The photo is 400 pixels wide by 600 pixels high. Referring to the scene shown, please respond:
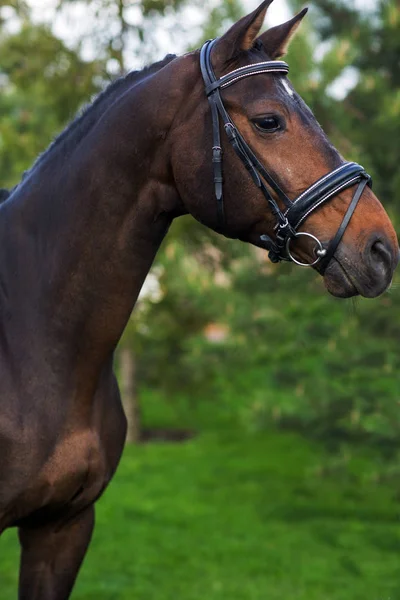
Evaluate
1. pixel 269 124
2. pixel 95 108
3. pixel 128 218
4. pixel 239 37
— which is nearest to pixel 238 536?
pixel 128 218

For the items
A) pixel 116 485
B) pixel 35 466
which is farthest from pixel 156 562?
pixel 35 466

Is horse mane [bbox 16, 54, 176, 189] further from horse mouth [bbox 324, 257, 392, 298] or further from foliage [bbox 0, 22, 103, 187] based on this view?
foliage [bbox 0, 22, 103, 187]

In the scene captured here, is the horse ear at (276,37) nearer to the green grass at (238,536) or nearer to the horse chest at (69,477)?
the horse chest at (69,477)

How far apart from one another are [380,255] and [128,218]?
0.84 meters

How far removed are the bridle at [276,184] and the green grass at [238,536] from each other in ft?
11.3

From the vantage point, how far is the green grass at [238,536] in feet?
17.7

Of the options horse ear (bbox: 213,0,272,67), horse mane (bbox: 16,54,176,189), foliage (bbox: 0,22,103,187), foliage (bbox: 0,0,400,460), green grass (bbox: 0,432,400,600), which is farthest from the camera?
foliage (bbox: 0,22,103,187)

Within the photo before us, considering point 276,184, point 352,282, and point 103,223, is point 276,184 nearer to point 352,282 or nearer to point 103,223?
point 352,282

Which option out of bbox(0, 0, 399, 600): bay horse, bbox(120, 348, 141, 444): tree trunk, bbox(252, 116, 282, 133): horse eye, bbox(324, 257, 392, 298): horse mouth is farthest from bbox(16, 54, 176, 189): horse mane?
bbox(120, 348, 141, 444): tree trunk

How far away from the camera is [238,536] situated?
6.70 metres

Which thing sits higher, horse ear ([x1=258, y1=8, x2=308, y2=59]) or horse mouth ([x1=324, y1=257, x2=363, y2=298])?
horse ear ([x1=258, y1=8, x2=308, y2=59])

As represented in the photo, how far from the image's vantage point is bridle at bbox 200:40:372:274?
2.37 metres

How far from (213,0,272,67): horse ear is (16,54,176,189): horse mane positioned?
10.3 inches

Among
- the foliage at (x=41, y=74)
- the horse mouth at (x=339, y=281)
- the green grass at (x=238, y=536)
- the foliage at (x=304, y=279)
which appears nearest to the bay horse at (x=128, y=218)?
the horse mouth at (x=339, y=281)
